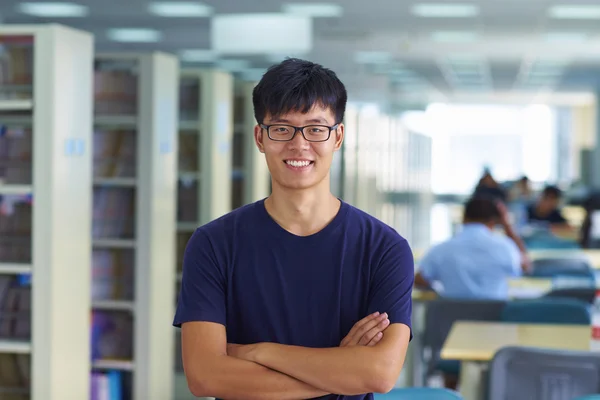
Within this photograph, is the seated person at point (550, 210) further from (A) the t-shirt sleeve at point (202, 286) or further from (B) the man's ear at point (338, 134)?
(A) the t-shirt sleeve at point (202, 286)

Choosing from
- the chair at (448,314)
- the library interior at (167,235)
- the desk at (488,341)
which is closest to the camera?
the desk at (488,341)

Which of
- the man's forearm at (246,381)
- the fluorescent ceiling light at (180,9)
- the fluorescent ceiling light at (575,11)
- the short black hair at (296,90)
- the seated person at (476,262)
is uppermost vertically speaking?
the fluorescent ceiling light at (180,9)

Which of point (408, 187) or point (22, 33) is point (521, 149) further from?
point (22, 33)

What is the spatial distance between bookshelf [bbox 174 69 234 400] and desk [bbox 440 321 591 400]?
307 cm

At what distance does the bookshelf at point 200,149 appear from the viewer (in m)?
7.36

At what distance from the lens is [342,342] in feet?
6.52

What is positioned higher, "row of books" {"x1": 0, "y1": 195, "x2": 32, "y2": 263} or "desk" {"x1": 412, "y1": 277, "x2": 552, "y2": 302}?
"row of books" {"x1": 0, "y1": 195, "x2": 32, "y2": 263}

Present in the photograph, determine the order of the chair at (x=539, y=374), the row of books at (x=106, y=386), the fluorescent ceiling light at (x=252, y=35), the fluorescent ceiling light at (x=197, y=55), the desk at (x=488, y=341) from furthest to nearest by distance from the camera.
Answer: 1. the fluorescent ceiling light at (x=197, y=55)
2. the fluorescent ceiling light at (x=252, y=35)
3. the row of books at (x=106, y=386)
4. the desk at (x=488, y=341)
5. the chair at (x=539, y=374)

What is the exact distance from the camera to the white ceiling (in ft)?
37.4

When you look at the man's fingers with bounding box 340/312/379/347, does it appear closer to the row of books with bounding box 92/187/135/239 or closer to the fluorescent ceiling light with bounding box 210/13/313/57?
the row of books with bounding box 92/187/135/239

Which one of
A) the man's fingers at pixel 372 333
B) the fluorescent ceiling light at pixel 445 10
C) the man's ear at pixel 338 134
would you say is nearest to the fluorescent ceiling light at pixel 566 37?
the fluorescent ceiling light at pixel 445 10

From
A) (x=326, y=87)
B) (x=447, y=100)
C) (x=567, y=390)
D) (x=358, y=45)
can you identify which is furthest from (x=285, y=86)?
(x=447, y=100)

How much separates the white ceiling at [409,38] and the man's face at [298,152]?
6.61 m

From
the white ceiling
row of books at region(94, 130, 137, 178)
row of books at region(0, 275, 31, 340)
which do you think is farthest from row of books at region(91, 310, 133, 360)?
the white ceiling
